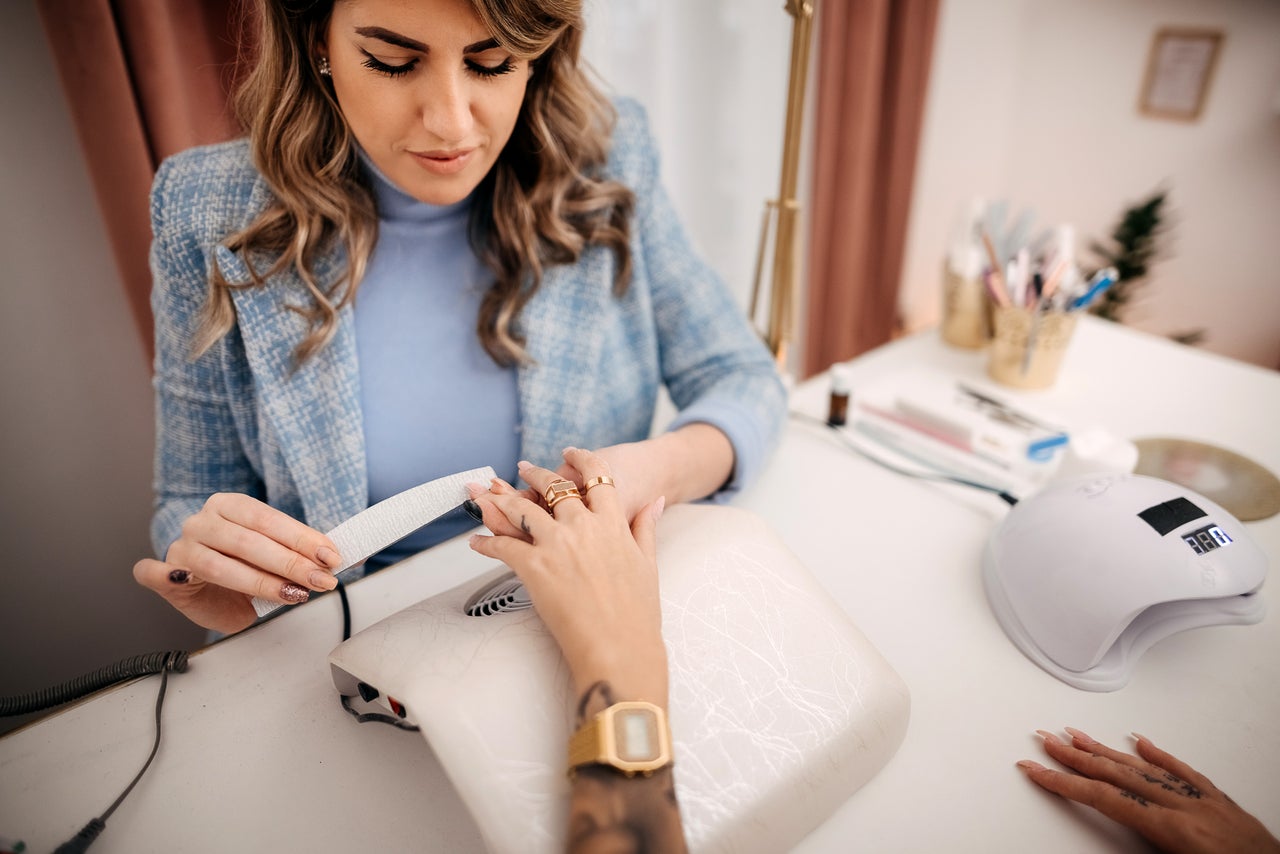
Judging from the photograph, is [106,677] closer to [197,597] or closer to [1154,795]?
[197,597]

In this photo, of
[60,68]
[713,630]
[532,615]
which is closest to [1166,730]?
[713,630]

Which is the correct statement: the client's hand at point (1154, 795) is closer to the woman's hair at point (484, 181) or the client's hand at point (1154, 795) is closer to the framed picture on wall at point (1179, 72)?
the woman's hair at point (484, 181)

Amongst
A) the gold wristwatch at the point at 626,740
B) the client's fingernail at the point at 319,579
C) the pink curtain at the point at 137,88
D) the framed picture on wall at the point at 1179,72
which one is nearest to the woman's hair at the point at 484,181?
the pink curtain at the point at 137,88

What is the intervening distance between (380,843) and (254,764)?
0.40ft

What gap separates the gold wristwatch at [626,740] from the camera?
427 millimetres

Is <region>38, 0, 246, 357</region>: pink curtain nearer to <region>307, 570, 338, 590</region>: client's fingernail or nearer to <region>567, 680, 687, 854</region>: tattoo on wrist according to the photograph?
<region>307, 570, 338, 590</region>: client's fingernail

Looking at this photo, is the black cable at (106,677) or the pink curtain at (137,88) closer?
the black cable at (106,677)

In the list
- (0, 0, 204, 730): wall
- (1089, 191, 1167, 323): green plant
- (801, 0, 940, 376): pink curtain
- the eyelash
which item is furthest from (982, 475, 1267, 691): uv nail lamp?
(1089, 191, 1167, 323): green plant

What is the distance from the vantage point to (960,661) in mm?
604

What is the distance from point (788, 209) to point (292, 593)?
2.26ft

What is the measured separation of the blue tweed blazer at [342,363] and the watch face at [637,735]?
0.37m

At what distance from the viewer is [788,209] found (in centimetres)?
90

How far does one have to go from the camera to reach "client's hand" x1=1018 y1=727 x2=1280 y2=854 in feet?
1.45

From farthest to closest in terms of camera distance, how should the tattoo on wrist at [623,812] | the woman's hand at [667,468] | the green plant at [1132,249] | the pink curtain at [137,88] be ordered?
the green plant at [1132,249]
the pink curtain at [137,88]
the woman's hand at [667,468]
the tattoo on wrist at [623,812]
